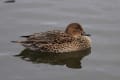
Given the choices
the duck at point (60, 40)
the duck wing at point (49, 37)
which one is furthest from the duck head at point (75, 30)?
the duck wing at point (49, 37)

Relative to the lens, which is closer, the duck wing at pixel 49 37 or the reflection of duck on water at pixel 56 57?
the reflection of duck on water at pixel 56 57

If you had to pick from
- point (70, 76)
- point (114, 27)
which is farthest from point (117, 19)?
point (70, 76)

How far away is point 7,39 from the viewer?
11273 mm

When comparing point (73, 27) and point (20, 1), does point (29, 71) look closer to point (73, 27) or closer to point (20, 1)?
point (73, 27)

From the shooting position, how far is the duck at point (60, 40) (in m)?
11.0

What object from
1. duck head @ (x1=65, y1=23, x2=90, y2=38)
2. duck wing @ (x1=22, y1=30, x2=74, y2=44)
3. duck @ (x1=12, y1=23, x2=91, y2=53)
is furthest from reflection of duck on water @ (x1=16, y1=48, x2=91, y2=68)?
duck head @ (x1=65, y1=23, x2=90, y2=38)

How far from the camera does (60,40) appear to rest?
11.2m

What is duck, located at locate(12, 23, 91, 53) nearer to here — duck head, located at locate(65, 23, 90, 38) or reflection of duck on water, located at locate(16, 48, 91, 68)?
duck head, located at locate(65, 23, 90, 38)

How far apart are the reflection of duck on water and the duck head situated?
444 millimetres

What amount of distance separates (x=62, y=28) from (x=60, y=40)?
80cm

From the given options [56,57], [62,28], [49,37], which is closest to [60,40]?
[49,37]

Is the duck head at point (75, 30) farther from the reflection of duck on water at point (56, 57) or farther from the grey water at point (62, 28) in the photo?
the reflection of duck on water at point (56, 57)

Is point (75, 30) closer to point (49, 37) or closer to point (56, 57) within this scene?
point (49, 37)

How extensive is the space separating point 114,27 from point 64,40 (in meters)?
1.32
